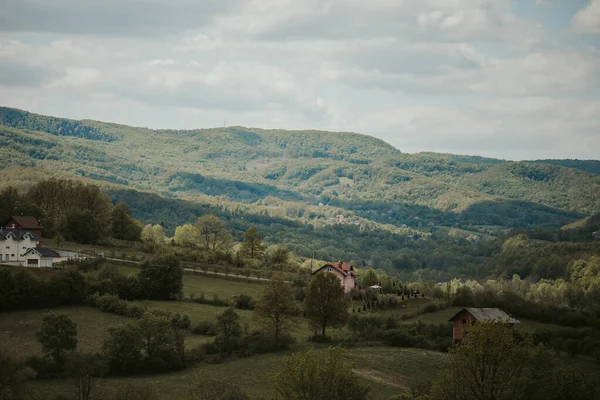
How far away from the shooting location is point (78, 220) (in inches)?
3602

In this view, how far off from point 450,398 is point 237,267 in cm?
6395

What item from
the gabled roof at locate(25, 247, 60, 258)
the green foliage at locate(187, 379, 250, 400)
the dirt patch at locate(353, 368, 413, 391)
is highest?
the gabled roof at locate(25, 247, 60, 258)

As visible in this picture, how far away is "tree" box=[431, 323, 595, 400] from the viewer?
35.0m

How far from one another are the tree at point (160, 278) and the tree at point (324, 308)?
50.8 feet

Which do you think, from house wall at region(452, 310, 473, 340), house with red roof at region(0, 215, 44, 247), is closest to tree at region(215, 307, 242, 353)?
house wall at region(452, 310, 473, 340)

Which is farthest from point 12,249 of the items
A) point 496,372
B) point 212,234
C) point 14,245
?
point 496,372

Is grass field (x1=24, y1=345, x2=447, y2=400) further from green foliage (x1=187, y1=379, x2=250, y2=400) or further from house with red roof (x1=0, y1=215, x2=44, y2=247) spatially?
house with red roof (x1=0, y1=215, x2=44, y2=247)

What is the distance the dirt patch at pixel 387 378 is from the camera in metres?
48.0

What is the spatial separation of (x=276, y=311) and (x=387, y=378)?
1274cm

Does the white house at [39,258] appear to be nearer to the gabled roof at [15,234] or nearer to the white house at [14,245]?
the white house at [14,245]

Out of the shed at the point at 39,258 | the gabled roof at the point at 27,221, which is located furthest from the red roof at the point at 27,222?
the shed at the point at 39,258

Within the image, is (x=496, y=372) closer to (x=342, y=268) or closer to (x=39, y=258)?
(x=39, y=258)

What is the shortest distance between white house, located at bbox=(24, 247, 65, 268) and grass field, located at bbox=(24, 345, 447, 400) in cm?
3092

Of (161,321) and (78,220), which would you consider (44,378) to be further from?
(78,220)
